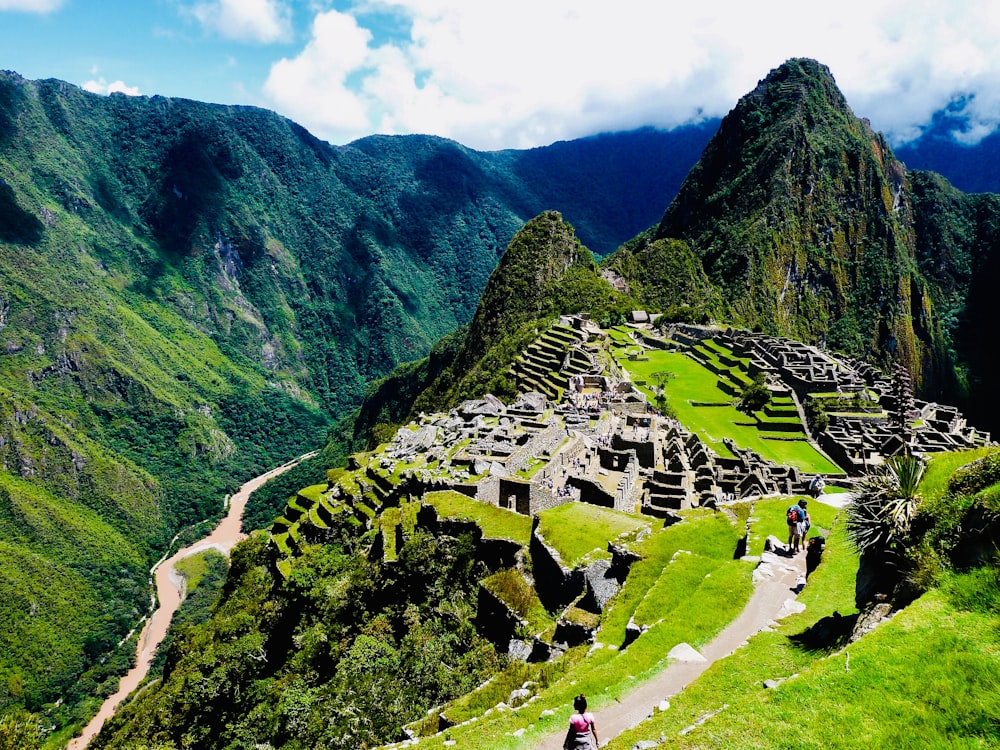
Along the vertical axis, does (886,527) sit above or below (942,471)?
below

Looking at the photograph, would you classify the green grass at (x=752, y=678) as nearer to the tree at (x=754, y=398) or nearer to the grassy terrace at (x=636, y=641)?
the grassy terrace at (x=636, y=641)

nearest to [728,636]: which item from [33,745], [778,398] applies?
[33,745]

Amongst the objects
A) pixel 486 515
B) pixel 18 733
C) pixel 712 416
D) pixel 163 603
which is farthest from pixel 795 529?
pixel 163 603

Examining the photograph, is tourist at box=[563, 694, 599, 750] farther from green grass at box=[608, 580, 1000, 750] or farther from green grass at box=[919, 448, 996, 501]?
green grass at box=[919, 448, 996, 501]

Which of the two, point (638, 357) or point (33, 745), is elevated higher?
point (638, 357)

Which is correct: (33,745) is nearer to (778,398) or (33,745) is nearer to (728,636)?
(728,636)

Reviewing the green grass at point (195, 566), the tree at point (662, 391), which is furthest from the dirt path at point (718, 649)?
the green grass at point (195, 566)

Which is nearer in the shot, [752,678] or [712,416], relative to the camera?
[752,678]

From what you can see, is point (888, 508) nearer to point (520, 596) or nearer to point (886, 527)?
point (886, 527)
